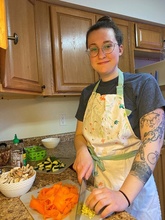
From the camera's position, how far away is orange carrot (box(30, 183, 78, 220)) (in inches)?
21.2

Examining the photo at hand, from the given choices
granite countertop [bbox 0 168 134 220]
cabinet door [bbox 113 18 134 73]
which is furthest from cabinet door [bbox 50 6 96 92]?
granite countertop [bbox 0 168 134 220]

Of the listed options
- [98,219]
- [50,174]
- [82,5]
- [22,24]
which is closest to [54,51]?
[22,24]

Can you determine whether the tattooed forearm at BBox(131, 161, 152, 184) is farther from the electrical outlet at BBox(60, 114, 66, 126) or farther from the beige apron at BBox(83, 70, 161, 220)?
the electrical outlet at BBox(60, 114, 66, 126)

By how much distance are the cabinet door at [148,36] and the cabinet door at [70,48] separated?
1.63 ft

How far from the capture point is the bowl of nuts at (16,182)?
66 centimetres

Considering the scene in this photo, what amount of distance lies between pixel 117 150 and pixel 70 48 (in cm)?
95

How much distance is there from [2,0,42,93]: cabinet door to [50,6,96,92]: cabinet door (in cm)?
20

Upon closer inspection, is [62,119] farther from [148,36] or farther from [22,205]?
[148,36]

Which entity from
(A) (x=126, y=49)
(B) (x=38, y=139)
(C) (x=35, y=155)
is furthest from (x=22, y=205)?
(A) (x=126, y=49)

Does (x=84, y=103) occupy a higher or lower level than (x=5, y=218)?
higher

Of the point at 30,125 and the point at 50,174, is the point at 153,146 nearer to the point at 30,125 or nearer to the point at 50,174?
the point at 50,174

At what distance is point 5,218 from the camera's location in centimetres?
56

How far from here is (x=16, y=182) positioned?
2.23 feet

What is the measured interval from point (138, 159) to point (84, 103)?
477 mm
